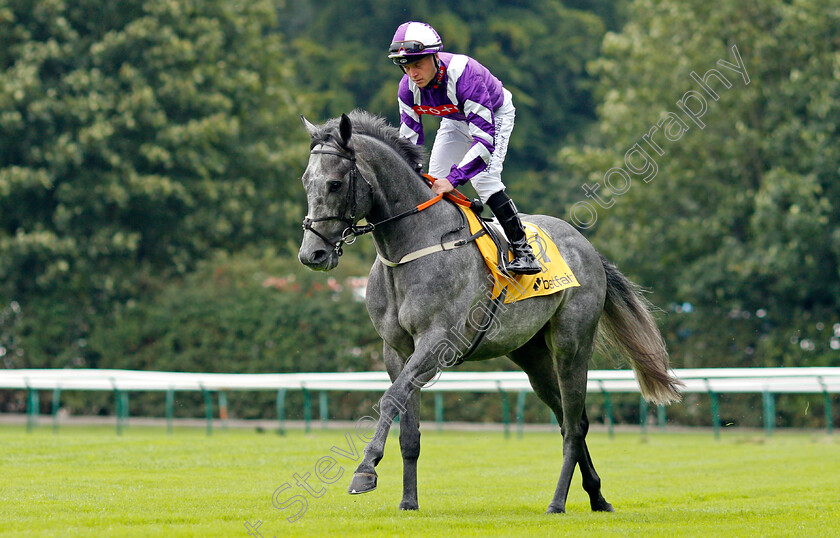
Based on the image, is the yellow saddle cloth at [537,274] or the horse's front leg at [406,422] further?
the yellow saddle cloth at [537,274]

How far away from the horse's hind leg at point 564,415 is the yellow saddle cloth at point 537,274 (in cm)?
53

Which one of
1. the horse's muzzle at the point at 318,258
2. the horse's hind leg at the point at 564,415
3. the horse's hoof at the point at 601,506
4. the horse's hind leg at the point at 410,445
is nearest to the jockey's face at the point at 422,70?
the horse's muzzle at the point at 318,258

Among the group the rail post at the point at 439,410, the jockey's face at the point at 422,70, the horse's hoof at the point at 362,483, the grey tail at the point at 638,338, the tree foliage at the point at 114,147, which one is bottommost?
the horse's hoof at the point at 362,483

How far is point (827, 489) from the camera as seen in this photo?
822cm

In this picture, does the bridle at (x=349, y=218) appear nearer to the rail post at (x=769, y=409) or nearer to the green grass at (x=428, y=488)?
the green grass at (x=428, y=488)

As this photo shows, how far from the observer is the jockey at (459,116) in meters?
6.45

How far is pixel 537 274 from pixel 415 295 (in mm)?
1045

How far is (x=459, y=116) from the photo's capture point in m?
6.85

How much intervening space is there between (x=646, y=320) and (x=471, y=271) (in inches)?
76.1

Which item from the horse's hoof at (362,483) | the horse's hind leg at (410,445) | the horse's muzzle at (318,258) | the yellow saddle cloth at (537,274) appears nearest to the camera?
the horse's hoof at (362,483)

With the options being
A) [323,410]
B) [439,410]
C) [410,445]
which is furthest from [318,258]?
[439,410]

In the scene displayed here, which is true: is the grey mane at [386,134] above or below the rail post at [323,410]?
above

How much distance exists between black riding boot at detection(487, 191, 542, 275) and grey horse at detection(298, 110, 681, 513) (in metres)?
0.22

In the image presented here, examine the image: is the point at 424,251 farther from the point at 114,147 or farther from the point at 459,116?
the point at 114,147
